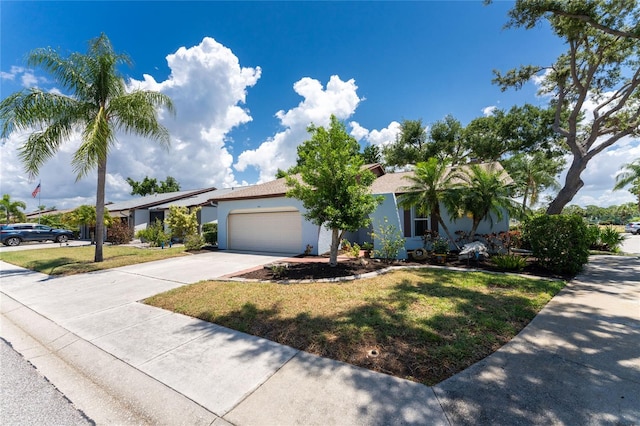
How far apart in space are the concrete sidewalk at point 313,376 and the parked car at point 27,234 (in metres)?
24.5

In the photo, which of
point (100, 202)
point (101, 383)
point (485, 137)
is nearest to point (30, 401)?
point (101, 383)

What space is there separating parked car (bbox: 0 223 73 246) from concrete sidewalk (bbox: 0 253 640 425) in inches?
963

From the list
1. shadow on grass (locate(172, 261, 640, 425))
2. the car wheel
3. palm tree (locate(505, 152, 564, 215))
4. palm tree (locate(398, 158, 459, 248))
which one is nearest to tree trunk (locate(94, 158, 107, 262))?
shadow on grass (locate(172, 261, 640, 425))

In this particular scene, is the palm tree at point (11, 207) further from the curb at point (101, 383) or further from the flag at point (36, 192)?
the curb at point (101, 383)

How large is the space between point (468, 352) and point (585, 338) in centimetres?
204

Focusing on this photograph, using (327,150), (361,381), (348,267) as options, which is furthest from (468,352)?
(327,150)

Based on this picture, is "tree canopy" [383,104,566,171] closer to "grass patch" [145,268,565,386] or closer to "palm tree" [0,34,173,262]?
"grass patch" [145,268,565,386]

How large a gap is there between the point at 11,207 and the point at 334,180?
143 feet

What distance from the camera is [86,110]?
1107 centimetres

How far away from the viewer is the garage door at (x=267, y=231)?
42.5 feet

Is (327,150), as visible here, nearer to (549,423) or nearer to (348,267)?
(348,267)

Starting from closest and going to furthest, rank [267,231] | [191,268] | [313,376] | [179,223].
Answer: [313,376]
[191,268]
[267,231]
[179,223]

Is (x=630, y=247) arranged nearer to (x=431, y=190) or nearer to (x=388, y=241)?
(x=431, y=190)

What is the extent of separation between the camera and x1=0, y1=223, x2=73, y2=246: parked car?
20.9 metres
